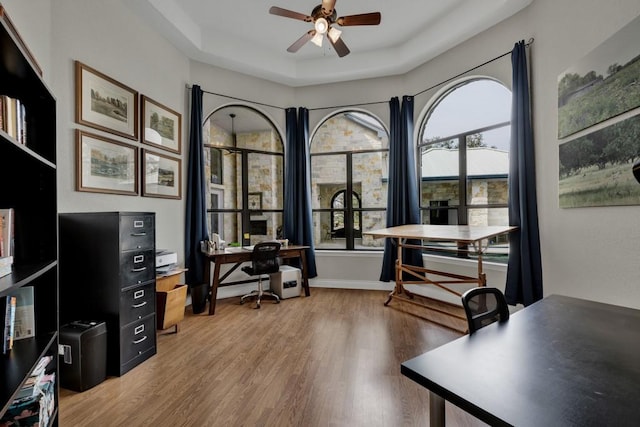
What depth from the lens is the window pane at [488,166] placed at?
3.57 meters

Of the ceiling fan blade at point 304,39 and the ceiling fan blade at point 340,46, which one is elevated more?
the ceiling fan blade at point 304,39

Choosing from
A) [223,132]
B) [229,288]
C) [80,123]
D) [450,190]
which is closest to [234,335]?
[229,288]

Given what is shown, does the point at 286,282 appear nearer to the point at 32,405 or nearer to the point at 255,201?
the point at 255,201

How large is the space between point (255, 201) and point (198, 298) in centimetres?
176

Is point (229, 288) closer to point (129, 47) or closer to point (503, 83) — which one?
point (129, 47)

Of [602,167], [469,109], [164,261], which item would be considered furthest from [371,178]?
[164,261]

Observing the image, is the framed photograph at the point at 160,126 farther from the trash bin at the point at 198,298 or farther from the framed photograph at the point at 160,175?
the trash bin at the point at 198,298

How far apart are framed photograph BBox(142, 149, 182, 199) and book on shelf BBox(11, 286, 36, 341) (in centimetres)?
206

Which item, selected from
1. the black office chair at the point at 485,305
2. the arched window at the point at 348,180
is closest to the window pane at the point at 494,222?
the arched window at the point at 348,180

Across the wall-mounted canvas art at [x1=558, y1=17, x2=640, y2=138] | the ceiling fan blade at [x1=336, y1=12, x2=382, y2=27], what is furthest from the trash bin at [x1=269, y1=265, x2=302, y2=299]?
the wall-mounted canvas art at [x1=558, y1=17, x2=640, y2=138]

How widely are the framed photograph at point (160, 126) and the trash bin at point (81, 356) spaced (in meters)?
2.00

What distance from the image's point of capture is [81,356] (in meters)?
2.02

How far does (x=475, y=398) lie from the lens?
0.76 metres

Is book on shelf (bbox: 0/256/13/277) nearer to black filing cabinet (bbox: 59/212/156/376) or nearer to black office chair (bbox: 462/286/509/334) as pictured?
black filing cabinet (bbox: 59/212/156/376)
